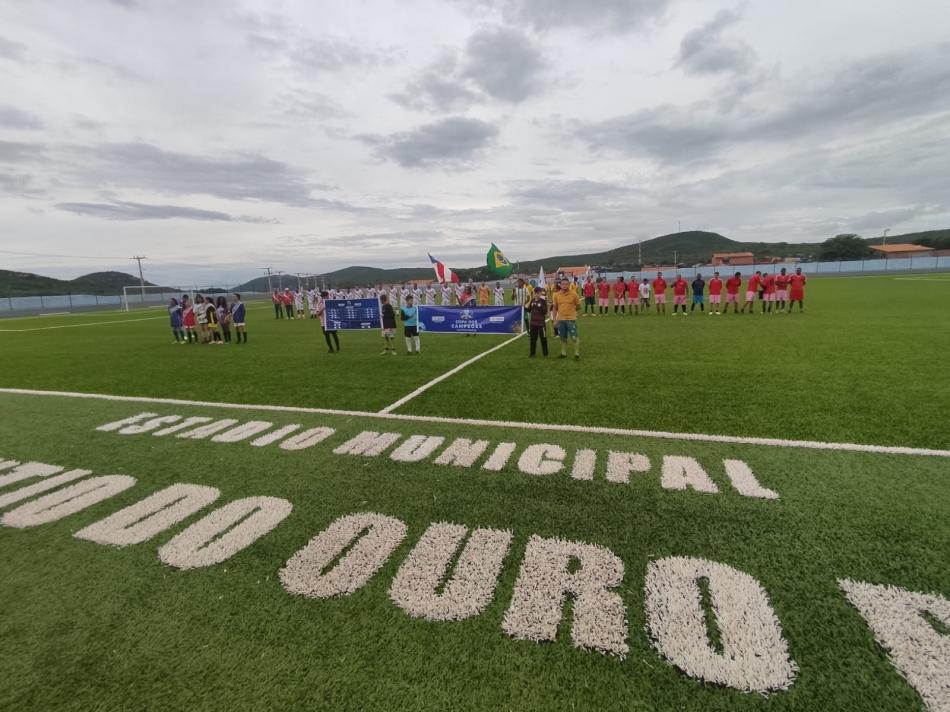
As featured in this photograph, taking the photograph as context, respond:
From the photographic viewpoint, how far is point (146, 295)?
2188 inches

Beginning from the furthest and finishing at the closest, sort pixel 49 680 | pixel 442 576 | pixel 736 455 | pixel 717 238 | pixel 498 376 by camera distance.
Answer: pixel 717 238, pixel 498 376, pixel 736 455, pixel 442 576, pixel 49 680

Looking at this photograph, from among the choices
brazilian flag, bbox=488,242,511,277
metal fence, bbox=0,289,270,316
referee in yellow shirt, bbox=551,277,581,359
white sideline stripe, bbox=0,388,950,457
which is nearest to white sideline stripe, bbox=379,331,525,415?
white sideline stripe, bbox=0,388,950,457

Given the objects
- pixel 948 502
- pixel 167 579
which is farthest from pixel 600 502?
pixel 167 579

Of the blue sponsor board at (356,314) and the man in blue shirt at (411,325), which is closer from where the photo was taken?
the man in blue shirt at (411,325)

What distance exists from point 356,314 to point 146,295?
5620 cm

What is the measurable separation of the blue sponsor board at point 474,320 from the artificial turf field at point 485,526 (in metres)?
6.70

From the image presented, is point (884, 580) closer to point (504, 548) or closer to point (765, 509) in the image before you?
point (765, 509)

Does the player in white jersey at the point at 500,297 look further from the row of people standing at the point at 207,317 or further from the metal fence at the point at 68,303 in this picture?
the metal fence at the point at 68,303

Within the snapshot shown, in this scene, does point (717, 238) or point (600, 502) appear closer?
point (600, 502)

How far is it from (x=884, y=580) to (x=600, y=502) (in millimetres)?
1799

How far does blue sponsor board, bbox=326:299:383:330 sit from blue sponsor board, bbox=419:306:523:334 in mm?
2269

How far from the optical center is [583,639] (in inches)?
95.1

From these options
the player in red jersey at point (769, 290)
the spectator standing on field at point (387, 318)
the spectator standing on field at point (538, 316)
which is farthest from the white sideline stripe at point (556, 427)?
the player in red jersey at point (769, 290)

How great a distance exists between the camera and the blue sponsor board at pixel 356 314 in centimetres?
1312
